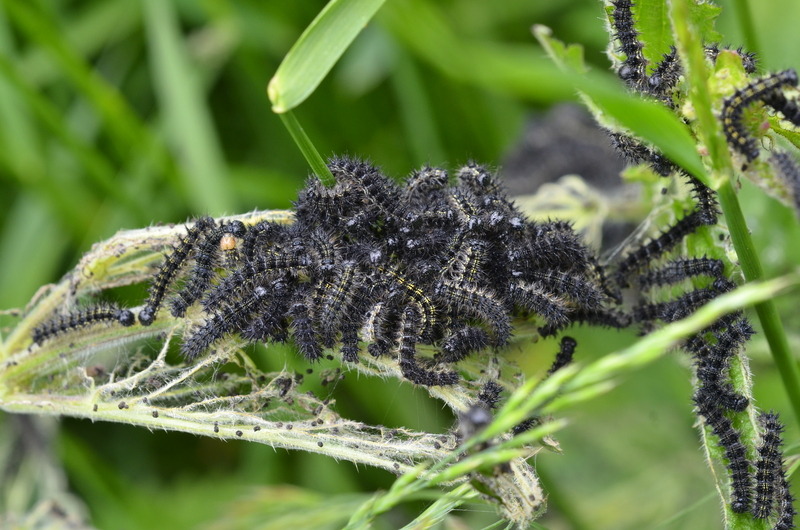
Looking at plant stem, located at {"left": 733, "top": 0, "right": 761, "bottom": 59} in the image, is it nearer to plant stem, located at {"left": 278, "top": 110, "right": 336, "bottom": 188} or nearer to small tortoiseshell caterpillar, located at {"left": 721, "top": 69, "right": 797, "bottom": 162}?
small tortoiseshell caterpillar, located at {"left": 721, "top": 69, "right": 797, "bottom": 162}

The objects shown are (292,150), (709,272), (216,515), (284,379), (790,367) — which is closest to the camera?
(790,367)

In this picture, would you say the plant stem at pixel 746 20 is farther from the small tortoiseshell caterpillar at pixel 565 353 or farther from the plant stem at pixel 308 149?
the plant stem at pixel 308 149

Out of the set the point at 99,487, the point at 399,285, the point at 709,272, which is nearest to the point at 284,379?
the point at 399,285

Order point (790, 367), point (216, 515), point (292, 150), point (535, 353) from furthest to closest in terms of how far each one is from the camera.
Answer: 1. point (292, 150)
2. point (535, 353)
3. point (216, 515)
4. point (790, 367)

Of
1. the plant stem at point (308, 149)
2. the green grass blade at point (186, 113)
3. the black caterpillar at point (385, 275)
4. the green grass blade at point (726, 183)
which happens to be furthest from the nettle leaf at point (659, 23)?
the green grass blade at point (186, 113)

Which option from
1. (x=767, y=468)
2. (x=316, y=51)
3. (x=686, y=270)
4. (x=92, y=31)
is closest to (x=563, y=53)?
(x=686, y=270)

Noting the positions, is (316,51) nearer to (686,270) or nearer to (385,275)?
(385,275)

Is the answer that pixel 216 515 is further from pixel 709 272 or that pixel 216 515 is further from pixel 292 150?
pixel 709 272
